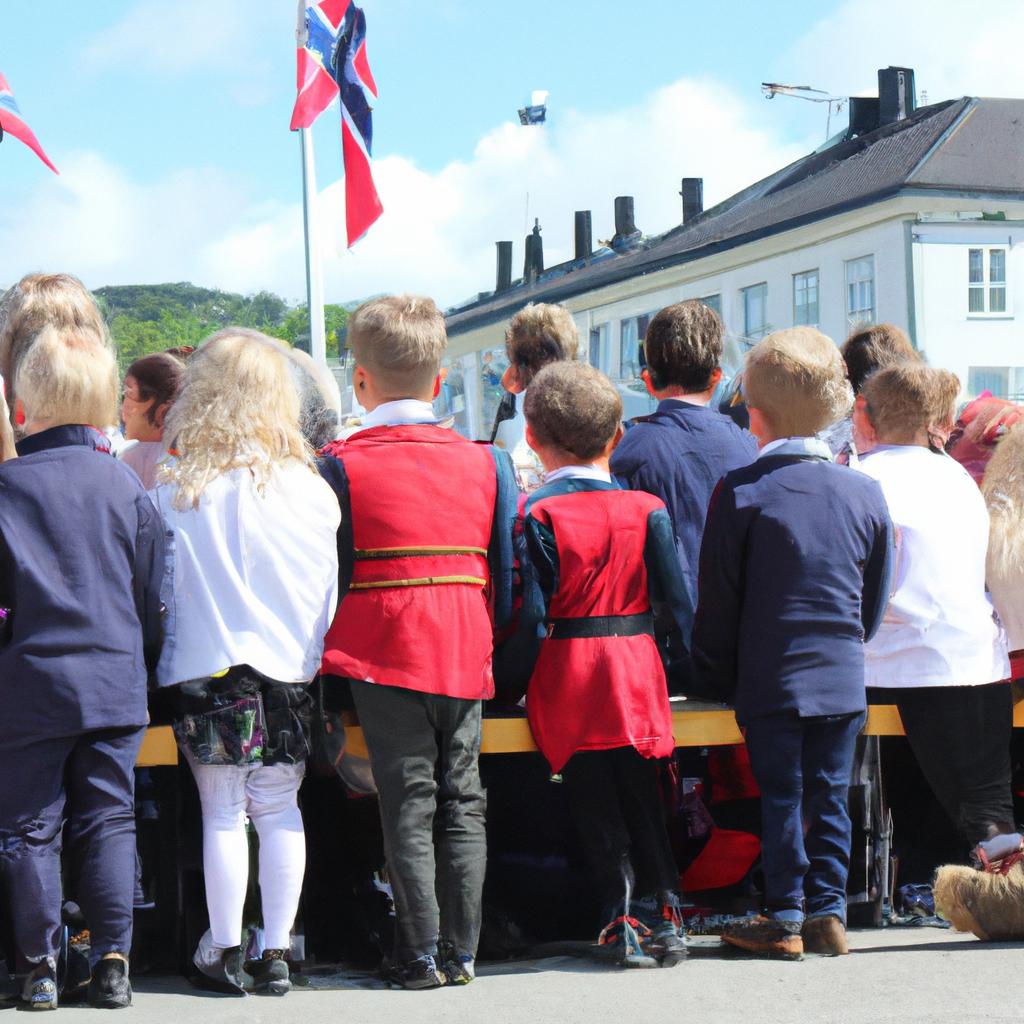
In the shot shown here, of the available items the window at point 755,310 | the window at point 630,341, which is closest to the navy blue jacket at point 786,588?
the window at point 755,310

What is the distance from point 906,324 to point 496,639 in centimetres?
3727

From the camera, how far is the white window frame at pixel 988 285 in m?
40.5

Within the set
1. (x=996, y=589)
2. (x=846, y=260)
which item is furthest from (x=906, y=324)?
(x=996, y=589)

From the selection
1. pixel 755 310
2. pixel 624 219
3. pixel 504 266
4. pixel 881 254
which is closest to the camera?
pixel 881 254

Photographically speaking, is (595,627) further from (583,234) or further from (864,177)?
(583,234)

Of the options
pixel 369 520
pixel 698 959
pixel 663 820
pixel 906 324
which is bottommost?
pixel 698 959

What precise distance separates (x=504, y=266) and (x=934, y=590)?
6300 cm

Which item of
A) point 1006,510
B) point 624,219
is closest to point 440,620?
point 1006,510

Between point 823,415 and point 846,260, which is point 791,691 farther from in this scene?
point 846,260

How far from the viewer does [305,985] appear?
481 cm

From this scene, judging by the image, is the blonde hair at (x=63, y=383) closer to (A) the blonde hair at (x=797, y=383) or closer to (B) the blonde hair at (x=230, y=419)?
(B) the blonde hair at (x=230, y=419)

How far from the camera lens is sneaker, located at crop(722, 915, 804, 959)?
4883 millimetres

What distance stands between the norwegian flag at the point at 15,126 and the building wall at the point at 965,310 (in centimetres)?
3167

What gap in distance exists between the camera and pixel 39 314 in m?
5.22
